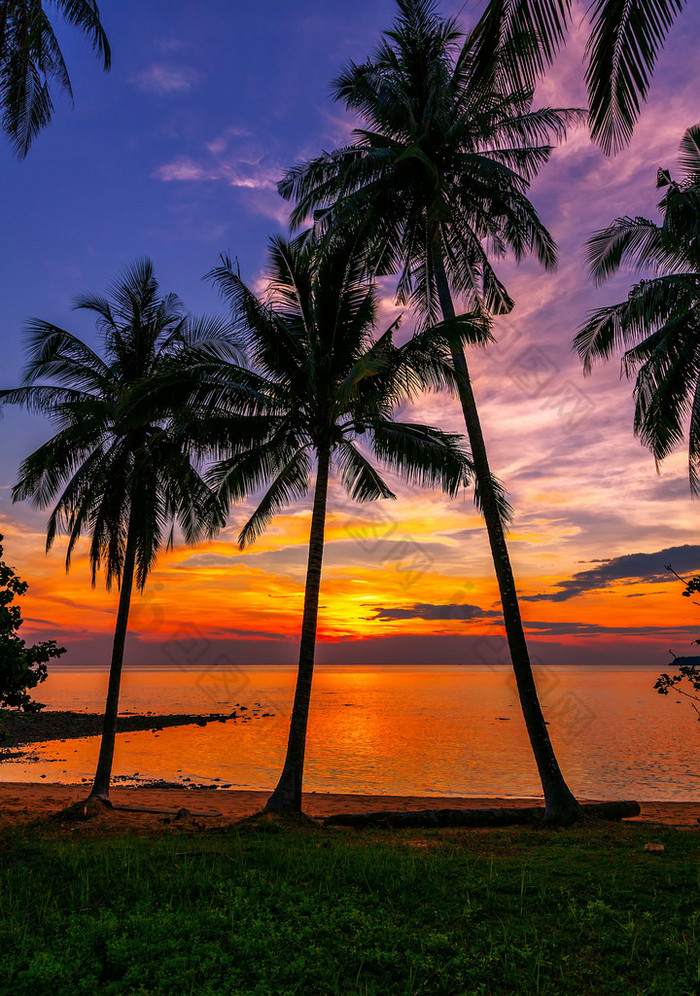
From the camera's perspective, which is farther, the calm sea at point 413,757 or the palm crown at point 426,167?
the calm sea at point 413,757

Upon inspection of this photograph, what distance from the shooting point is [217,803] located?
60.7 feet

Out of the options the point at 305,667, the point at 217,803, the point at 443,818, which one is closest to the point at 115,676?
the point at 305,667

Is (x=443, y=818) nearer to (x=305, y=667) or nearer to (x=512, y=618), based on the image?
(x=305, y=667)

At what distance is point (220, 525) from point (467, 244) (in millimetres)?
9801

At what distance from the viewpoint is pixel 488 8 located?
19.1 feet

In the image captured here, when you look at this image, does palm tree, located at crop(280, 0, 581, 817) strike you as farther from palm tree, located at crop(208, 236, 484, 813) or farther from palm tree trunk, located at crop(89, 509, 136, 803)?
palm tree trunk, located at crop(89, 509, 136, 803)

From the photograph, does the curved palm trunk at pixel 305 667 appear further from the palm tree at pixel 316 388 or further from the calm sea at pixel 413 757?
the calm sea at pixel 413 757

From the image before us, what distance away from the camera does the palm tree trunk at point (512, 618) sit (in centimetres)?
1233

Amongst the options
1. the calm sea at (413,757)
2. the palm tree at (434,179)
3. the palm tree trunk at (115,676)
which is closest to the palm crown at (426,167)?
the palm tree at (434,179)

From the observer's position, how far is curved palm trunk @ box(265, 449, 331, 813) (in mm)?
12680

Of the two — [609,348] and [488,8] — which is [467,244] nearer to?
[609,348]

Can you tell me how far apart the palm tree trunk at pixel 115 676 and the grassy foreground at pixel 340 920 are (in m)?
5.89

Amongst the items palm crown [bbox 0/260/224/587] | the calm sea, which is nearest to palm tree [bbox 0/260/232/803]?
palm crown [bbox 0/260/224/587]

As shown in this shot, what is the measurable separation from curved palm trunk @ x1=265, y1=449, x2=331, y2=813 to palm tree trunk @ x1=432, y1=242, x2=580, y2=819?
3.49 m
